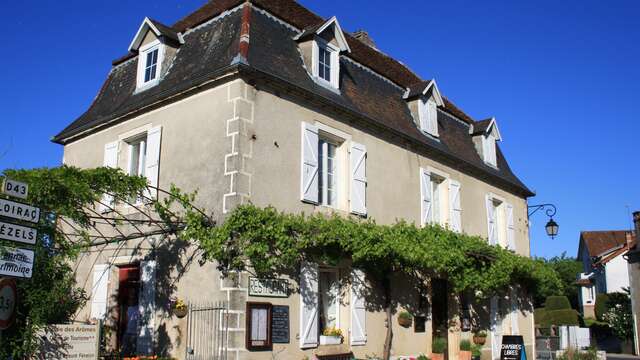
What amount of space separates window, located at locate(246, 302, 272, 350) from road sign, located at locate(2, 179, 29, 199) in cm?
440

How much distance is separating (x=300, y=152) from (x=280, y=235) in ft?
6.50

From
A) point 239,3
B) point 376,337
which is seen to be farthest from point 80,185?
point 376,337

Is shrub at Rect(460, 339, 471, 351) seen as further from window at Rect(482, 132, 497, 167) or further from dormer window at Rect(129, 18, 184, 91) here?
dormer window at Rect(129, 18, 184, 91)

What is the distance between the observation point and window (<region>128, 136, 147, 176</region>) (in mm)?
12852

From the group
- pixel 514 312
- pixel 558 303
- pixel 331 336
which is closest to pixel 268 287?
pixel 331 336

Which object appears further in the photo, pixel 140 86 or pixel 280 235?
pixel 140 86

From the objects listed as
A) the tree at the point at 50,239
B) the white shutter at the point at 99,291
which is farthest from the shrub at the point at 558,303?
the tree at the point at 50,239

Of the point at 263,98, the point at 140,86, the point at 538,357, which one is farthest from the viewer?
the point at 538,357

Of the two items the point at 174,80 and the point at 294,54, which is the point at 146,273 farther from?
the point at 294,54

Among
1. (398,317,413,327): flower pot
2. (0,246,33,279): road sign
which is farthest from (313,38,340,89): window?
(0,246,33,279): road sign

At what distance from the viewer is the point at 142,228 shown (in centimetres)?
1197

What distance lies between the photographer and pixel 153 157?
1205cm

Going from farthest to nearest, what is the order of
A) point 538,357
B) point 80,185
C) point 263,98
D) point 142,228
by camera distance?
point 538,357, point 142,228, point 263,98, point 80,185

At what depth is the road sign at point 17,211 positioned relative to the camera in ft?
19.9
